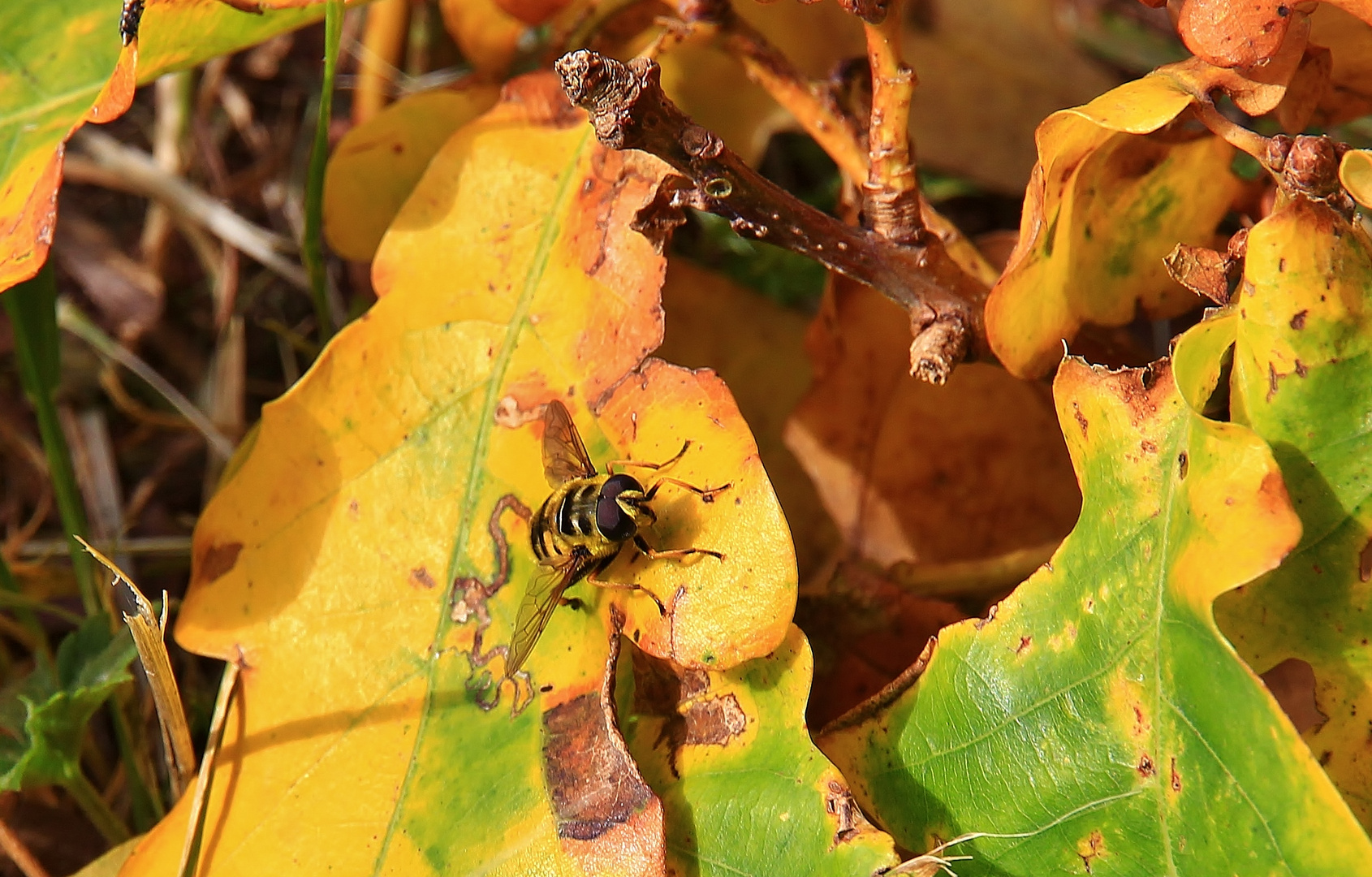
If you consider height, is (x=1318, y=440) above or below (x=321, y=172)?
below

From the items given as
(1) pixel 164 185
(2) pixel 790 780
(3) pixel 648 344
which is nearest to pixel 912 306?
(3) pixel 648 344

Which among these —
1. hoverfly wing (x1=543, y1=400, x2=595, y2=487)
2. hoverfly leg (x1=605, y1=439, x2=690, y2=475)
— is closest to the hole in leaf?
hoverfly leg (x1=605, y1=439, x2=690, y2=475)

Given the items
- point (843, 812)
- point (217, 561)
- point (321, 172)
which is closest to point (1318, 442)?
point (843, 812)

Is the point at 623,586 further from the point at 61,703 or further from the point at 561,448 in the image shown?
the point at 61,703

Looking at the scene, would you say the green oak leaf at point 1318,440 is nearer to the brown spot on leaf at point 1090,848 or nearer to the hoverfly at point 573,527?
the brown spot on leaf at point 1090,848

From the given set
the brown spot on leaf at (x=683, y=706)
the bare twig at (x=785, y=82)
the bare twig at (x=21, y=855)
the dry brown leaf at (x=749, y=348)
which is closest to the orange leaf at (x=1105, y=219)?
the bare twig at (x=785, y=82)

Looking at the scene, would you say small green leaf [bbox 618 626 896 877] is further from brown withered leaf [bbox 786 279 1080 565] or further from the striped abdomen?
brown withered leaf [bbox 786 279 1080 565]
